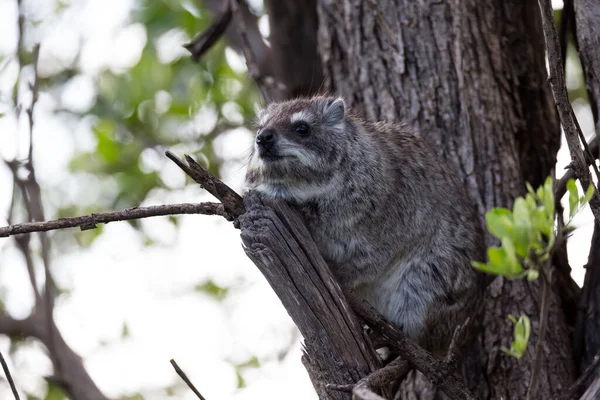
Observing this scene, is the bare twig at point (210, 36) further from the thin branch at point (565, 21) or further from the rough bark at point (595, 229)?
the rough bark at point (595, 229)

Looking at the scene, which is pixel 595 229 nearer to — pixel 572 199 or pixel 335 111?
pixel 335 111

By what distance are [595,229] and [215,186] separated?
236 cm

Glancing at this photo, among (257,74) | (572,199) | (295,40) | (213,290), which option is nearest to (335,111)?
(257,74)

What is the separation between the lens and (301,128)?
193 inches

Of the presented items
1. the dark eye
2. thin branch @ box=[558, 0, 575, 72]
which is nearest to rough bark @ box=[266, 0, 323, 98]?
the dark eye

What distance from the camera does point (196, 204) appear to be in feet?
12.5

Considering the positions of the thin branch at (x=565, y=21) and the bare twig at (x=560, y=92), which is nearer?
the bare twig at (x=560, y=92)

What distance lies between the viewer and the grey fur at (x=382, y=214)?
188 inches

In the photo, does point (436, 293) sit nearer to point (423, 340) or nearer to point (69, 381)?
point (423, 340)

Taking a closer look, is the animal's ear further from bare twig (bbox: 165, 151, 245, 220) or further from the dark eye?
bare twig (bbox: 165, 151, 245, 220)

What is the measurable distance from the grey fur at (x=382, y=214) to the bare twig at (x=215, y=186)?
0.72 m

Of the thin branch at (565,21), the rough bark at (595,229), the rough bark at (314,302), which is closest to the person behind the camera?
the rough bark at (314,302)

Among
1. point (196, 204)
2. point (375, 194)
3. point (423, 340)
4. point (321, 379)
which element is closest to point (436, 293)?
point (423, 340)

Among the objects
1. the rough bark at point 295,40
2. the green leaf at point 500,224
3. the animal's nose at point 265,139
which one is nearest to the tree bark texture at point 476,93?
the rough bark at point 295,40
